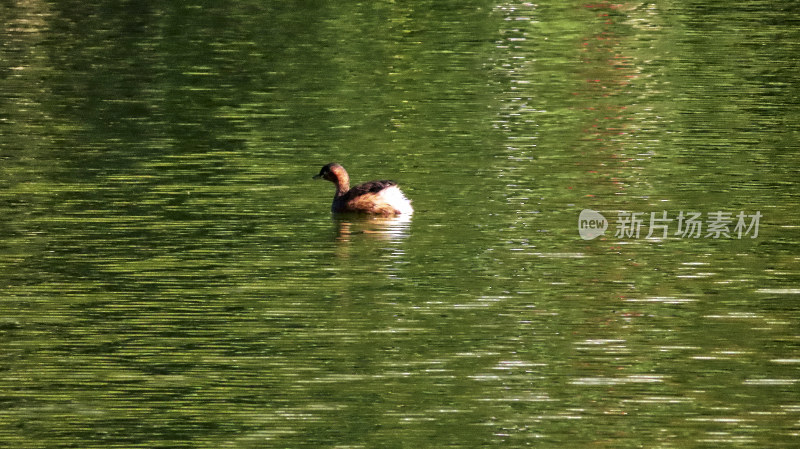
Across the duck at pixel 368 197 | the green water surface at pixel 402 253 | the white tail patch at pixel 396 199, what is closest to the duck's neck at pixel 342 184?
the duck at pixel 368 197

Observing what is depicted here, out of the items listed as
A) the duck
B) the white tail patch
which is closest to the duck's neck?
the duck

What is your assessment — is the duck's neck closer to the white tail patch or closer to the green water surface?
the green water surface

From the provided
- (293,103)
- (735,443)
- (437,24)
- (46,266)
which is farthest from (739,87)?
(735,443)

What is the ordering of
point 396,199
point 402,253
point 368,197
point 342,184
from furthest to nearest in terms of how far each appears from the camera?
point 342,184 → point 368,197 → point 396,199 → point 402,253

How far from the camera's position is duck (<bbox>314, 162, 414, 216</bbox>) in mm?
16938

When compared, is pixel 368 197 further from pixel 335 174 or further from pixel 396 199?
pixel 335 174

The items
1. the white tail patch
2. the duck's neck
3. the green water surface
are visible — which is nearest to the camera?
the green water surface

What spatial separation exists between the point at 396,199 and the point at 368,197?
1.37 feet

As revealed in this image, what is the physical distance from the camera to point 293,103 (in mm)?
24484

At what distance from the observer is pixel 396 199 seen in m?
16.9

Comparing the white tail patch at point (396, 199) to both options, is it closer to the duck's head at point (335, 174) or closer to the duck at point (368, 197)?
the duck at point (368, 197)

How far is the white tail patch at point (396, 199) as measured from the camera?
16.9 m

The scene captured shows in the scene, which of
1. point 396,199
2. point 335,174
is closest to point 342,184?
point 335,174

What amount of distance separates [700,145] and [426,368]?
9.76 metres
